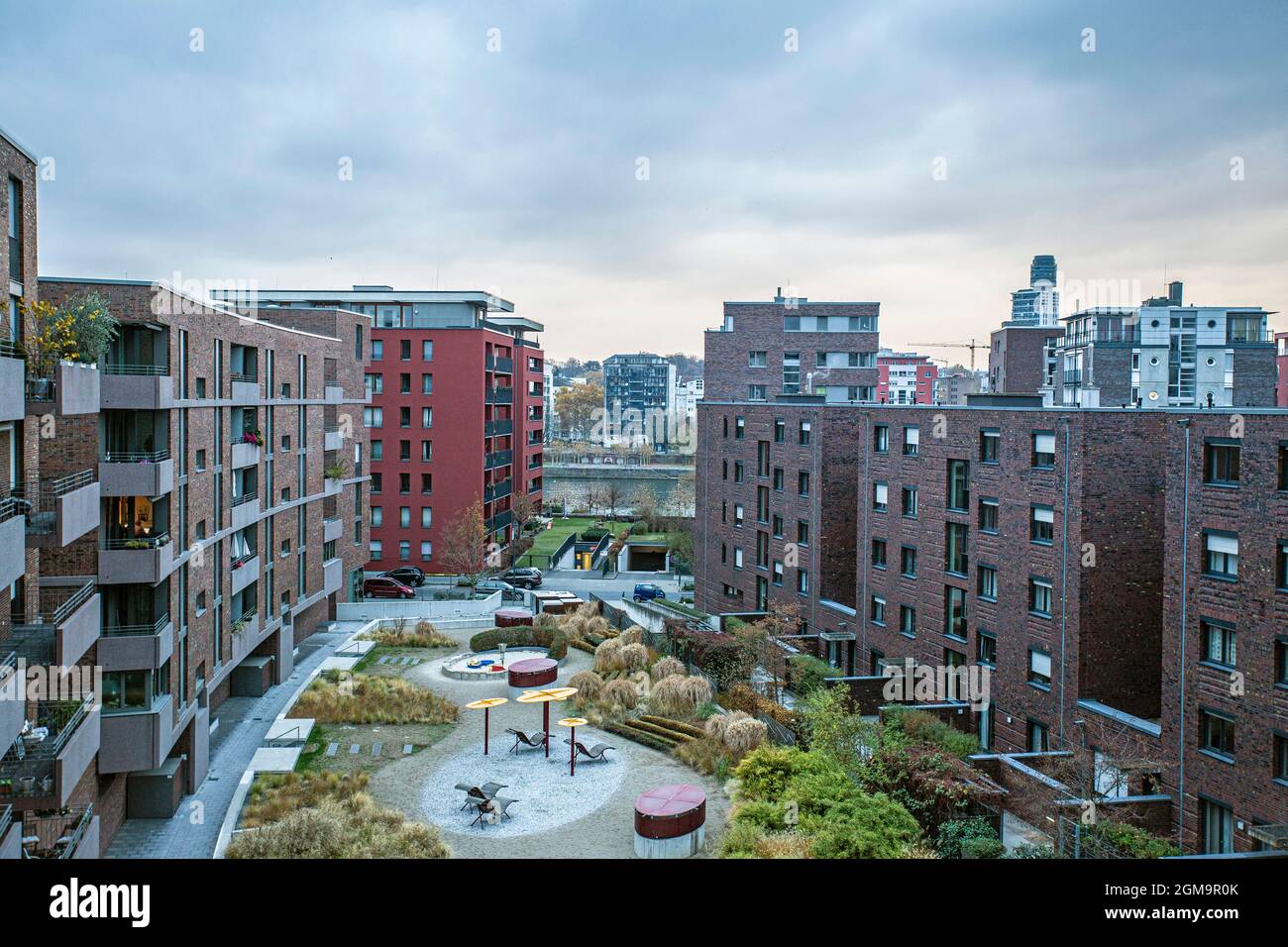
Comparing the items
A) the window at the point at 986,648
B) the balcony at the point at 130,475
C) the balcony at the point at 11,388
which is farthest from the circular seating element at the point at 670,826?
the balcony at the point at 11,388

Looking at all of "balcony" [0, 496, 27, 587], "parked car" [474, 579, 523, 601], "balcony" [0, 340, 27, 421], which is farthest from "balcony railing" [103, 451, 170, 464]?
"parked car" [474, 579, 523, 601]

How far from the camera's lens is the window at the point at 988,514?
70.3 ft

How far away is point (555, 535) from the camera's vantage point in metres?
59.2

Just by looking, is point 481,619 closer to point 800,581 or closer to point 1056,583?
point 800,581

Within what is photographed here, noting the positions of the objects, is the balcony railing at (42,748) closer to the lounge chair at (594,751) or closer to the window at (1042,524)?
the lounge chair at (594,751)

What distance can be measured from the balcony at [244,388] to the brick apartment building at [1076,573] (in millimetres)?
15045

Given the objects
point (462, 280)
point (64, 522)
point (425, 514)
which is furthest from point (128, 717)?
point (462, 280)

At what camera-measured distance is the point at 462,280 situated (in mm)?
54188

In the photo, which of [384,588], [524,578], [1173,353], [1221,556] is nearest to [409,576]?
[384,588]

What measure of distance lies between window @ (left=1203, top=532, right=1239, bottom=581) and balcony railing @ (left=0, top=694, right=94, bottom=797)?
16.0 metres

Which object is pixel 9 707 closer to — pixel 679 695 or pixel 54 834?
pixel 54 834

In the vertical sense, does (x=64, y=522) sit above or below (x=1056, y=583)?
above

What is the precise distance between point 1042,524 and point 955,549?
127 inches
